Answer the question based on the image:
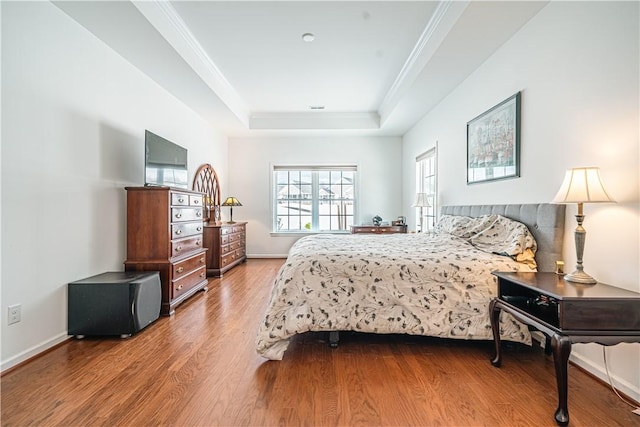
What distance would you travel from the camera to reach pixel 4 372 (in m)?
1.95

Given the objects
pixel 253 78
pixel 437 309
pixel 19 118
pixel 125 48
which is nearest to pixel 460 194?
pixel 437 309

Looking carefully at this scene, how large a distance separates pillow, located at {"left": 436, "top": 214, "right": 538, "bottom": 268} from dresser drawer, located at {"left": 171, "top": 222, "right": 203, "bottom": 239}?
2.89 metres

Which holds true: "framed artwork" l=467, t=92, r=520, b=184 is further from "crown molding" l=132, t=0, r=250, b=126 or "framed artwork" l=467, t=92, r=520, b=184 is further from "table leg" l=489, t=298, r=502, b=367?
"crown molding" l=132, t=0, r=250, b=126

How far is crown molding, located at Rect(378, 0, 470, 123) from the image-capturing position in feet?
8.36

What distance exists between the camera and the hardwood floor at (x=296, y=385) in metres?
1.55

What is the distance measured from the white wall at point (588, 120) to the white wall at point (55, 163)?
12.1ft

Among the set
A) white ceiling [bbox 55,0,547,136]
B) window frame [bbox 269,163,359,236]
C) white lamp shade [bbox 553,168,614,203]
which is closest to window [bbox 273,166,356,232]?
window frame [bbox 269,163,359,236]

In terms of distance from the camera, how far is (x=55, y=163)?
2355 millimetres

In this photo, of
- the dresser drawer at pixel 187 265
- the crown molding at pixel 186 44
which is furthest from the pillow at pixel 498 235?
the crown molding at pixel 186 44

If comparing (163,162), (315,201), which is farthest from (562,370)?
(315,201)

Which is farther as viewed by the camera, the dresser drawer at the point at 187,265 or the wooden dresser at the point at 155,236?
the dresser drawer at the point at 187,265

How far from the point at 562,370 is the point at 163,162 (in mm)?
3741

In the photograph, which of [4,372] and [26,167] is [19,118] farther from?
[4,372]

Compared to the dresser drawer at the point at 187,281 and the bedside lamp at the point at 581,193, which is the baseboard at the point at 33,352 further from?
the bedside lamp at the point at 581,193
